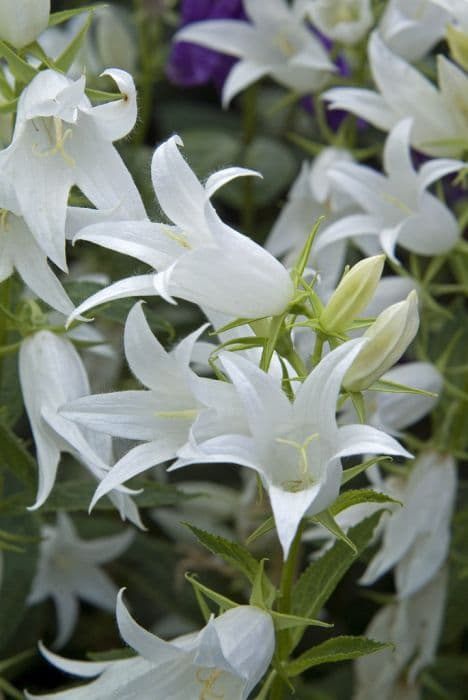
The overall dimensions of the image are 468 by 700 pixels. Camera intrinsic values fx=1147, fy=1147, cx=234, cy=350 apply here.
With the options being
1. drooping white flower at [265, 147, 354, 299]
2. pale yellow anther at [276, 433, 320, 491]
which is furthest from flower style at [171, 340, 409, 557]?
drooping white flower at [265, 147, 354, 299]

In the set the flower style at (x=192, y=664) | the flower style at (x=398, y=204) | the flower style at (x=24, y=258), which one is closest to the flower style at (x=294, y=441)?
the flower style at (x=192, y=664)

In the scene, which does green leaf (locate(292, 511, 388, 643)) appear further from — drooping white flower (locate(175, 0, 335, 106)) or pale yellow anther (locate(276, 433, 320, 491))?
drooping white flower (locate(175, 0, 335, 106))

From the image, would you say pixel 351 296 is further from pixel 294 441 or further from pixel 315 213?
pixel 315 213

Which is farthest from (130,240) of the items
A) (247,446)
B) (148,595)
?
(148,595)

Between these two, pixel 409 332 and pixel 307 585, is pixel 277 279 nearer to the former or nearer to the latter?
pixel 409 332

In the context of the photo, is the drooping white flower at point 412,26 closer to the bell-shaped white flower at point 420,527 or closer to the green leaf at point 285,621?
the bell-shaped white flower at point 420,527

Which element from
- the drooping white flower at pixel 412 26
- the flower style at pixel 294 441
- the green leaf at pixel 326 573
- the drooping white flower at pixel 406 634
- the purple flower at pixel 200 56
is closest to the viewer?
the flower style at pixel 294 441
